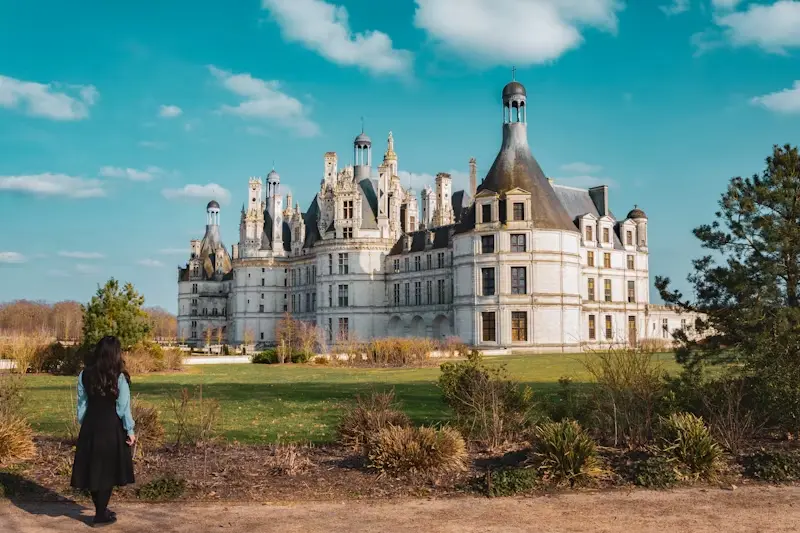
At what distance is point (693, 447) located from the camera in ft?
36.2

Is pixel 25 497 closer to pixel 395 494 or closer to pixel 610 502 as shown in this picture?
pixel 395 494

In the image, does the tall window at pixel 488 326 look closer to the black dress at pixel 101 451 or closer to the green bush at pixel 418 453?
the green bush at pixel 418 453

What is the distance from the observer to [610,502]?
971cm

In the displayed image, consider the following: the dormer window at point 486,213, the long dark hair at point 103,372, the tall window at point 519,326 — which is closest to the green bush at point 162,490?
the long dark hair at point 103,372

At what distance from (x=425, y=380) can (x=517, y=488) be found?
17235 mm

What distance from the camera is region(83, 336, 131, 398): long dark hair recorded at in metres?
8.73

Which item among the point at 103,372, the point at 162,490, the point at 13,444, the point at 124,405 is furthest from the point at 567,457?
the point at 13,444

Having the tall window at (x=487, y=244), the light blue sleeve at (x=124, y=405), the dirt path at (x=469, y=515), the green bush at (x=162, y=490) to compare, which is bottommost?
the dirt path at (x=469, y=515)

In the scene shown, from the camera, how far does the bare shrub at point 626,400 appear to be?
12289 mm

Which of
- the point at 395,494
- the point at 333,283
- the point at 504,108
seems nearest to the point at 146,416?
Result: the point at 395,494

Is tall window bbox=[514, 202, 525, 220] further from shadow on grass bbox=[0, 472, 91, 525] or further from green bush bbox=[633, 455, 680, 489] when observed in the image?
shadow on grass bbox=[0, 472, 91, 525]

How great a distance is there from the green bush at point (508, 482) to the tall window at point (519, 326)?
140 ft

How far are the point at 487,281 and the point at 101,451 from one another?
4589 centimetres

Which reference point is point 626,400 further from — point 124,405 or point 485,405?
point 124,405
